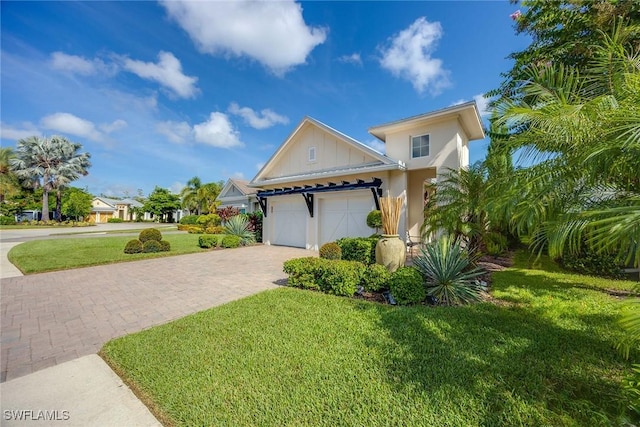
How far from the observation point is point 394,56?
11586 mm

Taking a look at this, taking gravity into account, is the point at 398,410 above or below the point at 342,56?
below

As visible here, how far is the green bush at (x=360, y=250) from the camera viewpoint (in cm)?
865

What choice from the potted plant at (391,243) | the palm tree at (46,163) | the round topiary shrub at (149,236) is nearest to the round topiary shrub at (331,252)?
the potted plant at (391,243)

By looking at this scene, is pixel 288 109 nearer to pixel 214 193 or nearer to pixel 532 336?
pixel 532 336

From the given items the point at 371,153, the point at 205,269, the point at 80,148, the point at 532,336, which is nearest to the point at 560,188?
the point at 532,336

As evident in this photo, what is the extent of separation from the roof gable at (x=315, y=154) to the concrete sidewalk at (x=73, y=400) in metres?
10.6

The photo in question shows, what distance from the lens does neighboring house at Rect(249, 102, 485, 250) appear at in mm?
10797

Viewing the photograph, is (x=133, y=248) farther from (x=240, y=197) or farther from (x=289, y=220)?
(x=240, y=197)

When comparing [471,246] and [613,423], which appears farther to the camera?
[471,246]

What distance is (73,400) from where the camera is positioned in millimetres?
2689

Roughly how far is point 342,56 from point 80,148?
47.3m

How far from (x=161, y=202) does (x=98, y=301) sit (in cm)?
5306

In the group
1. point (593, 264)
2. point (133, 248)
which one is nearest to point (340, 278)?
point (593, 264)

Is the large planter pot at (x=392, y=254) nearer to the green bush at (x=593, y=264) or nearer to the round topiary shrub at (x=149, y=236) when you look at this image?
the green bush at (x=593, y=264)
